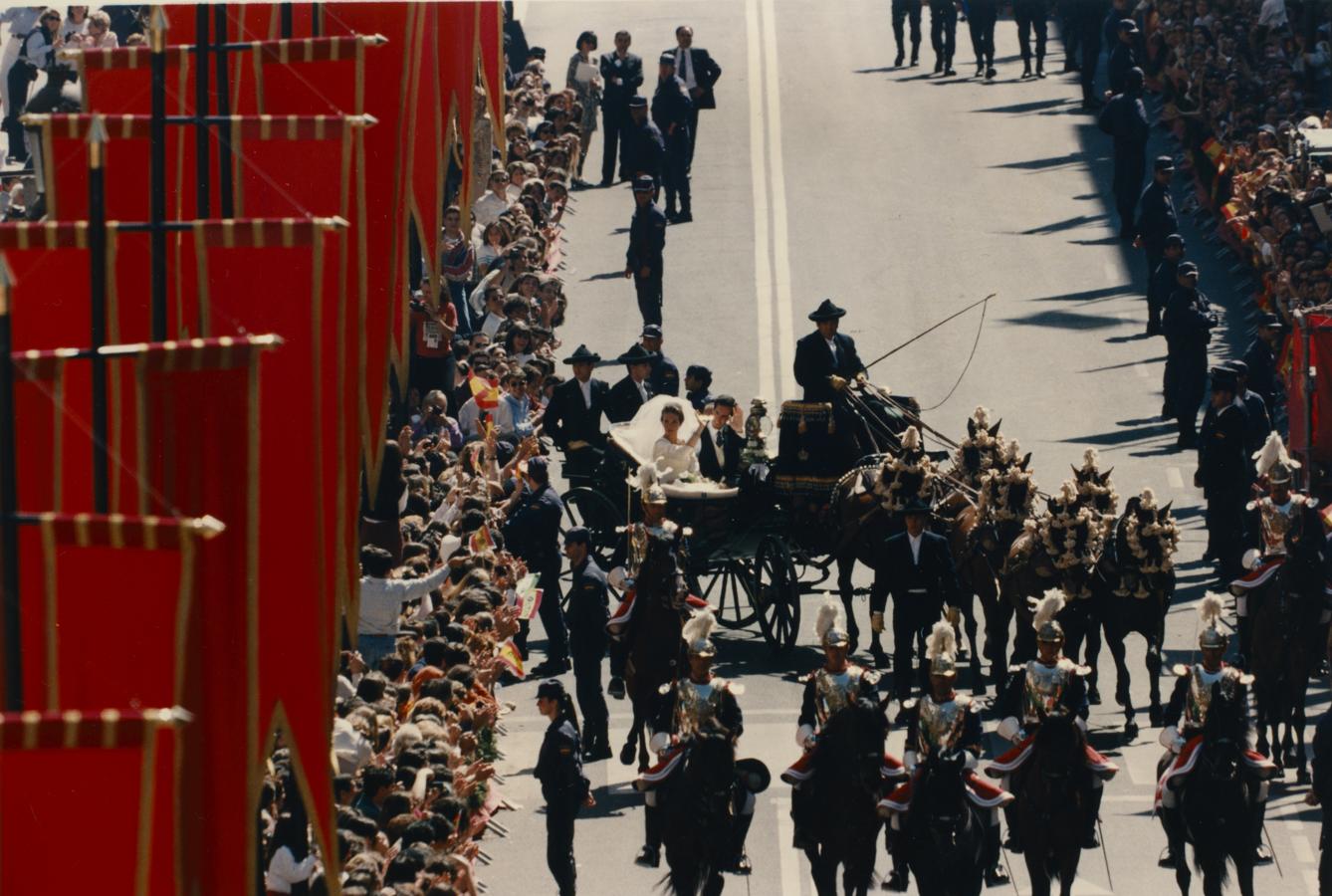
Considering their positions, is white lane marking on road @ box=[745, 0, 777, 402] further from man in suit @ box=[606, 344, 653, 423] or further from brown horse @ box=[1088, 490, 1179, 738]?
brown horse @ box=[1088, 490, 1179, 738]

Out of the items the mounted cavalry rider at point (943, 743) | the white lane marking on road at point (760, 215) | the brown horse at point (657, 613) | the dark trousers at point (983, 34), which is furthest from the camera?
the dark trousers at point (983, 34)

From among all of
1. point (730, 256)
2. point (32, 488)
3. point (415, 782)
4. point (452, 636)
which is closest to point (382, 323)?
point (452, 636)

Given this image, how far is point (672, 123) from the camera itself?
3784cm

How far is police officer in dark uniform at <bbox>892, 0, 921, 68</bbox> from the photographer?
4562cm

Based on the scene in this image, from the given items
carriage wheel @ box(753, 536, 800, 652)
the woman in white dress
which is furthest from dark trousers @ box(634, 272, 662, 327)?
carriage wheel @ box(753, 536, 800, 652)

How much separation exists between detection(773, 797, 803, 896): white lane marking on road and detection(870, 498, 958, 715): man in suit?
1.99 meters

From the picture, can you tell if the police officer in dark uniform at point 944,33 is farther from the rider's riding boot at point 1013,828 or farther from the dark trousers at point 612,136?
the rider's riding boot at point 1013,828

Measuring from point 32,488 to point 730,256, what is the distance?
24.6 metres

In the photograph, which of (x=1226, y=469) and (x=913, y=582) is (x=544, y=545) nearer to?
(x=913, y=582)

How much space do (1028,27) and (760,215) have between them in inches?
289

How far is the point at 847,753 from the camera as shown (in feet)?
64.0

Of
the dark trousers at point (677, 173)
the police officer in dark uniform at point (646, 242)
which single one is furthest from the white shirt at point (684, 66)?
the police officer in dark uniform at point (646, 242)

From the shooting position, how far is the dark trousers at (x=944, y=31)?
4488 centimetres

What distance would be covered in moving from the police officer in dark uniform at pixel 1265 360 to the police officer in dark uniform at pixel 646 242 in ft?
23.8
